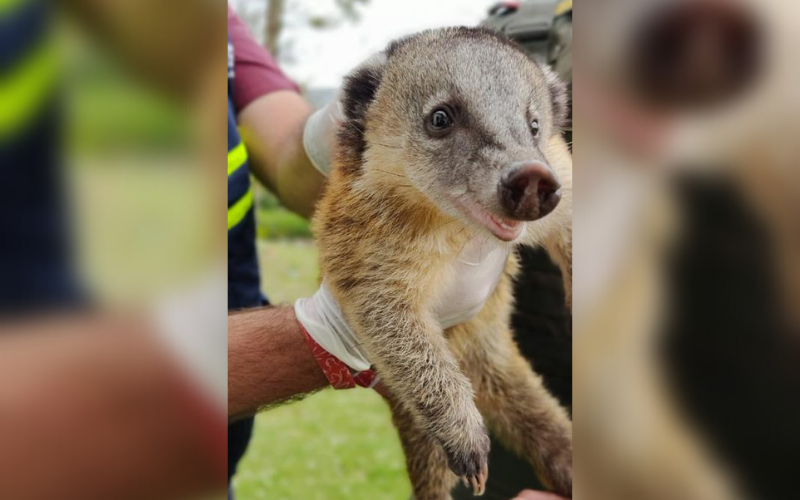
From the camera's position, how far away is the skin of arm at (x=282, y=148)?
129 centimetres

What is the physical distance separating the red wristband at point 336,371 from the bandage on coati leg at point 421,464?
0.21 ft

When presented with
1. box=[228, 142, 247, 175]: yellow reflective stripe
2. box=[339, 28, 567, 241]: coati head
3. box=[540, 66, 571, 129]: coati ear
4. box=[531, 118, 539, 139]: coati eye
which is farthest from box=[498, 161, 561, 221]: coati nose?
box=[228, 142, 247, 175]: yellow reflective stripe

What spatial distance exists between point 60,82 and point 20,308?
0.66 ft

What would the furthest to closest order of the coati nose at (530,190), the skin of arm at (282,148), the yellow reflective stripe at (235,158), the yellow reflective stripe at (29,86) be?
the skin of arm at (282,148), the yellow reflective stripe at (235,158), the coati nose at (530,190), the yellow reflective stripe at (29,86)

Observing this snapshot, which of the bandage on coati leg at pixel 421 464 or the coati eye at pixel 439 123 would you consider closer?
the coati eye at pixel 439 123

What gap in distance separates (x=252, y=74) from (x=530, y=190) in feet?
3.43

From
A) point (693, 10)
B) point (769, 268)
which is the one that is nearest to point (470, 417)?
point (769, 268)

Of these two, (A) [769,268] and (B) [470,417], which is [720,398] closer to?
(A) [769,268]

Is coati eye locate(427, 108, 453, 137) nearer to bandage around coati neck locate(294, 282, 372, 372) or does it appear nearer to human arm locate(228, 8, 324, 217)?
bandage around coati neck locate(294, 282, 372, 372)

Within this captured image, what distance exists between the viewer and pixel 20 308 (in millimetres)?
571

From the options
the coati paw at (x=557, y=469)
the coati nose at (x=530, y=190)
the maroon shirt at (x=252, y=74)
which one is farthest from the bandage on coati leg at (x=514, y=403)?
the maroon shirt at (x=252, y=74)

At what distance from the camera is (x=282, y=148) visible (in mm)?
1393

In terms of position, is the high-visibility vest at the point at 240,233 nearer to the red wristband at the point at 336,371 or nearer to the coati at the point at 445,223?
the coati at the point at 445,223

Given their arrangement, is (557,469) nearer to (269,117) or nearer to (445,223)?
(445,223)
